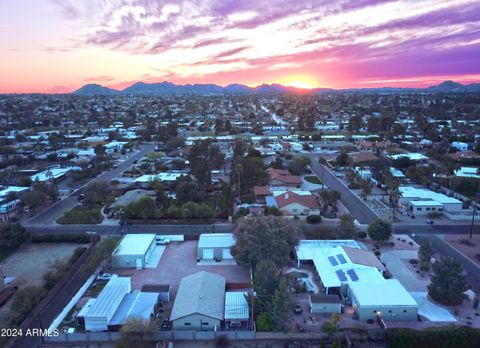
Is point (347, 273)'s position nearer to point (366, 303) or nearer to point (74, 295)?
point (366, 303)

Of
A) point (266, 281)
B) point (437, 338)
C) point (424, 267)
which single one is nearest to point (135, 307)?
point (266, 281)

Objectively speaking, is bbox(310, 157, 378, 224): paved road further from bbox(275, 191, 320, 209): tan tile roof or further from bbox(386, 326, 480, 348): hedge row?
bbox(386, 326, 480, 348): hedge row

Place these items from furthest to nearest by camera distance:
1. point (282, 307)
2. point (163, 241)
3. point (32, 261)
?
point (163, 241) < point (32, 261) < point (282, 307)

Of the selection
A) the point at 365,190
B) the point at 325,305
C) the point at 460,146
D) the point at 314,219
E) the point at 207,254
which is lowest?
the point at 460,146

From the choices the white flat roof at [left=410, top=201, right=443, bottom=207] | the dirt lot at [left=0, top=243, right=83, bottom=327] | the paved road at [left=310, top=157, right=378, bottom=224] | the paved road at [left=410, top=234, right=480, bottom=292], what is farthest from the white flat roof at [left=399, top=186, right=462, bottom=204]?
the dirt lot at [left=0, top=243, right=83, bottom=327]

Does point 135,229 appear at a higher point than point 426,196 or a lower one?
lower

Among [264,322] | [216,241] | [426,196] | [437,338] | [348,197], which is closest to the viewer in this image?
[437,338]

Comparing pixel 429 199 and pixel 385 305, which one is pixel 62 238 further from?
pixel 429 199

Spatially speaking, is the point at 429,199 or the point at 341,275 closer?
the point at 341,275
